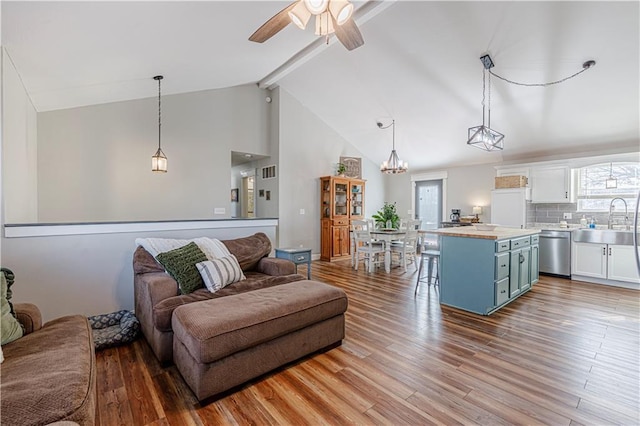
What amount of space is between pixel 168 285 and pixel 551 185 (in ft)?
22.2

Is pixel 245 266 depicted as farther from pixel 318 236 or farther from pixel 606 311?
pixel 606 311

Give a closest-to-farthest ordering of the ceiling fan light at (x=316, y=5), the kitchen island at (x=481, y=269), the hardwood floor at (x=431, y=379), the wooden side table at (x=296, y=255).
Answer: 1. the hardwood floor at (x=431, y=379)
2. the ceiling fan light at (x=316, y=5)
3. the kitchen island at (x=481, y=269)
4. the wooden side table at (x=296, y=255)

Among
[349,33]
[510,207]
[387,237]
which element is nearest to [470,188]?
[510,207]

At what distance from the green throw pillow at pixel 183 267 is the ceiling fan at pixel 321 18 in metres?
2.05

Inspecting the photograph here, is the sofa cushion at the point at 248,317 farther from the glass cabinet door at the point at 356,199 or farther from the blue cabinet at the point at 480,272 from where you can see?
the glass cabinet door at the point at 356,199

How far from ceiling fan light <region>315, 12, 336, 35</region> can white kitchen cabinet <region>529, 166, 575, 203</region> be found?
5631 millimetres

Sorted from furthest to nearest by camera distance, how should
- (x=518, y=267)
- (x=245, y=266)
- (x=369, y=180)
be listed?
(x=369, y=180) → (x=518, y=267) → (x=245, y=266)

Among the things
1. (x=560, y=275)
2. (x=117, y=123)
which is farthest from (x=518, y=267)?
(x=117, y=123)

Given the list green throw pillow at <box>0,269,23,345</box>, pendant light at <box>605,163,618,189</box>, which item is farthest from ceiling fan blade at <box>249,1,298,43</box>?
pendant light at <box>605,163,618,189</box>

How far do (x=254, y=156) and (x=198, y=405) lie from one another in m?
5.48

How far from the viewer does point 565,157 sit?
567 centimetres

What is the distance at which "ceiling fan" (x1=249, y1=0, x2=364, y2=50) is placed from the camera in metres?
2.01

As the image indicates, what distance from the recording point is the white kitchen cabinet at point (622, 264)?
434cm

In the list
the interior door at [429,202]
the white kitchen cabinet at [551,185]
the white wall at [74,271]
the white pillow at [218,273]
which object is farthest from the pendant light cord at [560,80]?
the white wall at [74,271]
